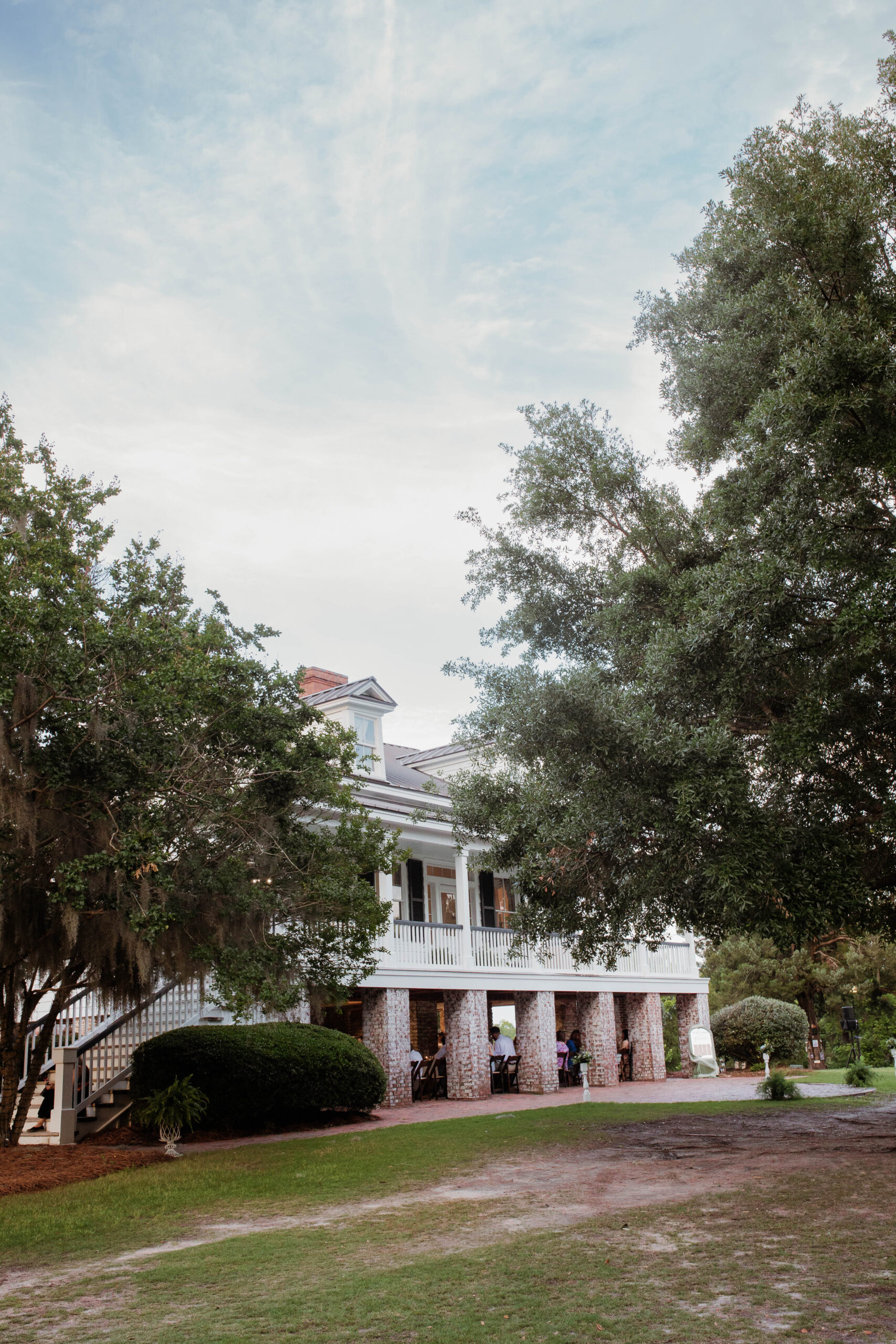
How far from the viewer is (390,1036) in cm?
1800

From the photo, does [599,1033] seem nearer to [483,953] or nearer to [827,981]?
[483,953]

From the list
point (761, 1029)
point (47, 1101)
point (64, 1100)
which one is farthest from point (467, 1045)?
point (761, 1029)

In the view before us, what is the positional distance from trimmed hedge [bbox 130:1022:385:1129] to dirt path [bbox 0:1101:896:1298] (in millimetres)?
4339

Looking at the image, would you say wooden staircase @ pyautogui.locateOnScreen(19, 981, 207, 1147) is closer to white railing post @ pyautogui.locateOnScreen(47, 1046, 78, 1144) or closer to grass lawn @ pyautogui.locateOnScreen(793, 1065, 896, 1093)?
white railing post @ pyautogui.locateOnScreen(47, 1046, 78, 1144)

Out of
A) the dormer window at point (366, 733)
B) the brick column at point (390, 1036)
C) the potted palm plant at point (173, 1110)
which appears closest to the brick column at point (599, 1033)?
the brick column at point (390, 1036)

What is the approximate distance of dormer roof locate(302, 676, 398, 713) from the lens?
2175cm

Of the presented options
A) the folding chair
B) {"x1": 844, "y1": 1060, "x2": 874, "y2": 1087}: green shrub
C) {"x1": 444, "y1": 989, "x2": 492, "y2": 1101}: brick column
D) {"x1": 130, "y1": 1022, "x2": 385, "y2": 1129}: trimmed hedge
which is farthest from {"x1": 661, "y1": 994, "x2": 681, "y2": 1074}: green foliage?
{"x1": 130, "y1": 1022, "x2": 385, "y2": 1129}: trimmed hedge

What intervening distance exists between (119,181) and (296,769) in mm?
7921

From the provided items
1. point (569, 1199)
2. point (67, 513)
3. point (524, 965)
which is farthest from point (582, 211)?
point (524, 965)

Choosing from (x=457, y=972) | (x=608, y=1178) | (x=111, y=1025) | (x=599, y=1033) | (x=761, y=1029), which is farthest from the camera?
(x=761, y=1029)

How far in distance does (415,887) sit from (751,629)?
1437 cm

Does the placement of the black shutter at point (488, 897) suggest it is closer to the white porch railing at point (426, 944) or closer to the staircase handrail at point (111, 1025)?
the white porch railing at point (426, 944)

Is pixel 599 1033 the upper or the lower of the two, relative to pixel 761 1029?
upper

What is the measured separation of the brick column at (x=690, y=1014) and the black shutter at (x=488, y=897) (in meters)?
6.10
